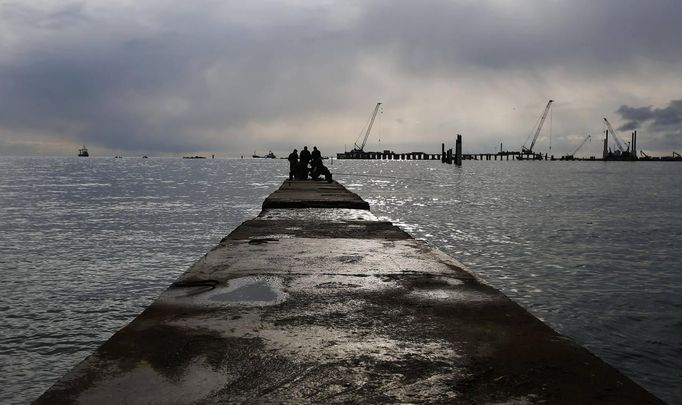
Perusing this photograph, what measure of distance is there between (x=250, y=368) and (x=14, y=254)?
37.3 feet

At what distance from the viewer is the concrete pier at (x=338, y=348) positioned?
2.34 metres

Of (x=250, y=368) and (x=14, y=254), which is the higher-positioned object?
(x=250, y=368)

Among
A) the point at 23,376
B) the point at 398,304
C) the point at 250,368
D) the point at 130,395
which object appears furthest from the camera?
the point at 23,376

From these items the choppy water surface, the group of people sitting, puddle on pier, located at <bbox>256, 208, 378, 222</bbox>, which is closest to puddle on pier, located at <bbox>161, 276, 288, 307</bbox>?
the choppy water surface

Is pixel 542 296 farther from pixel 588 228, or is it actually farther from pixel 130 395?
pixel 588 228

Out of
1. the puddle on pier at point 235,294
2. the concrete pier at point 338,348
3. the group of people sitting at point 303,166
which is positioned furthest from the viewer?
the group of people sitting at point 303,166

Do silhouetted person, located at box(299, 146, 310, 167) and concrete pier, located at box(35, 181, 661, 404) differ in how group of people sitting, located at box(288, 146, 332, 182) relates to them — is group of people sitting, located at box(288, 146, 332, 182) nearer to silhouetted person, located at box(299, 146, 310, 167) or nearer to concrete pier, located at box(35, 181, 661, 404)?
silhouetted person, located at box(299, 146, 310, 167)

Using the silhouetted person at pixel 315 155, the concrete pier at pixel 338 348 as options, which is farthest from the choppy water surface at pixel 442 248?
the silhouetted person at pixel 315 155

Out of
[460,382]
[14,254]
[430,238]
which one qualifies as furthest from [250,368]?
[430,238]

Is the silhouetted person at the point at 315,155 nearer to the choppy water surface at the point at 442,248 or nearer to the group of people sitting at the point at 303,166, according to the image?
the group of people sitting at the point at 303,166

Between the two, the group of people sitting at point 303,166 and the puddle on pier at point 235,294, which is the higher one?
the group of people sitting at point 303,166

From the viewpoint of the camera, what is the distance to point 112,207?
23875mm

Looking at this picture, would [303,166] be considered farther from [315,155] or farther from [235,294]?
[235,294]

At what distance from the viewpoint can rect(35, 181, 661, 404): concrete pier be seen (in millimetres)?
2344
